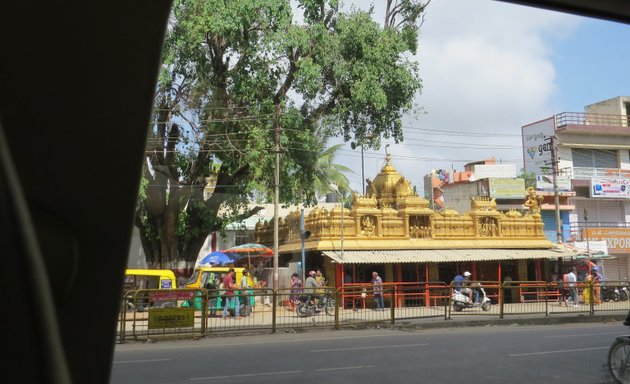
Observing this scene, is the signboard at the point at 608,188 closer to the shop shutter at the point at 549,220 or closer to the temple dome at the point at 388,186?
the shop shutter at the point at 549,220

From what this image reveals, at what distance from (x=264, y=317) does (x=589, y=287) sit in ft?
31.9

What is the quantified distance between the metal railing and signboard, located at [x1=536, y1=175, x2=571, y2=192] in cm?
1297

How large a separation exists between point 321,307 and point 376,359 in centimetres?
638

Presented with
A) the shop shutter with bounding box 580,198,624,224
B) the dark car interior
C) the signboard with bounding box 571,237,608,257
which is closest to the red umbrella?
the signboard with bounding box 571,237,608,257

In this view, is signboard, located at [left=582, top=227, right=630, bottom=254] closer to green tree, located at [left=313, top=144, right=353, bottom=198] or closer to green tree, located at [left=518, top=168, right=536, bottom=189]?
green tree, located at [left=518, top=168, right=536, bottom=189]

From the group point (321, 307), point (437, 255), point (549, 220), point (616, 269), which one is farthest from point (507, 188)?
point (321, 307)

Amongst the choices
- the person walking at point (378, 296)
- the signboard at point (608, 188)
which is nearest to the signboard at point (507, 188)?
the signboard at point (608, 188)

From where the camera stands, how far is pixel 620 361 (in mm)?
6727

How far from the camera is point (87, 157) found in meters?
1.66

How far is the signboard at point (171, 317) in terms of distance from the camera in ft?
40.1

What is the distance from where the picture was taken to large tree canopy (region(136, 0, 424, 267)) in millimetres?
17094

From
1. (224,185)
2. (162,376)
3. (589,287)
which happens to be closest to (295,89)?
(224,185)

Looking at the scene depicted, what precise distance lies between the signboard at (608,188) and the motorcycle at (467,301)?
1692 cm

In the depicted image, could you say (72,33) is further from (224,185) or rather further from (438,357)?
(224,185)
